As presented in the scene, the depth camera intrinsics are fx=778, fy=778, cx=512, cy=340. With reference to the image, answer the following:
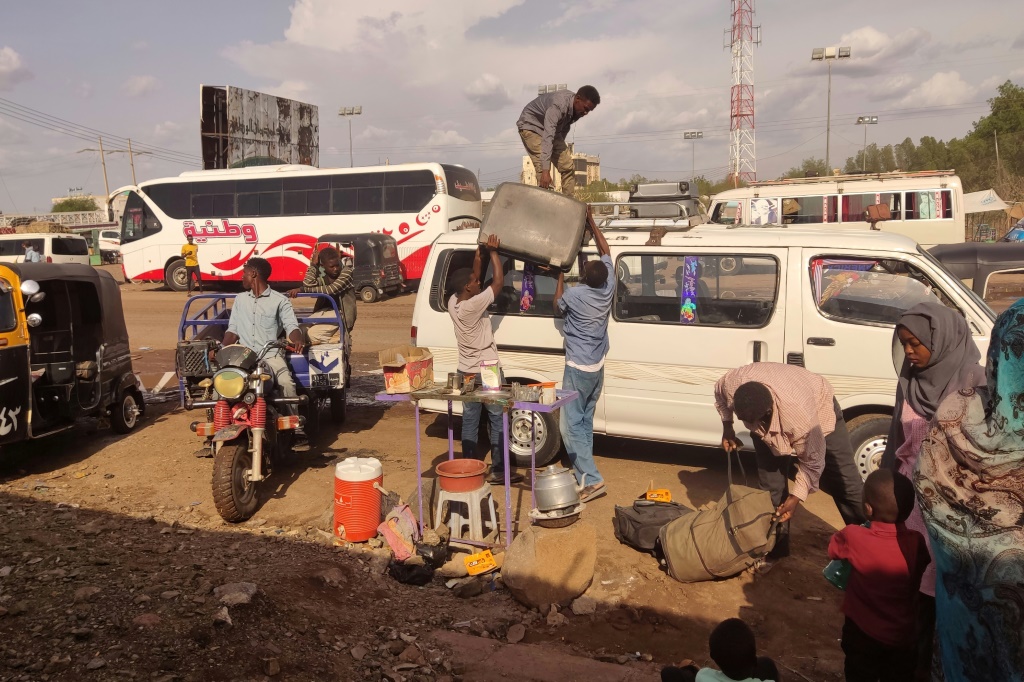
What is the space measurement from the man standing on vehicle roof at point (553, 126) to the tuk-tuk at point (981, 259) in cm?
561

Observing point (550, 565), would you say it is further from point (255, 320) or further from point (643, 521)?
point (255, 320)

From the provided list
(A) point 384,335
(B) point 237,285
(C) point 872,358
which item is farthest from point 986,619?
(B) point 237,285

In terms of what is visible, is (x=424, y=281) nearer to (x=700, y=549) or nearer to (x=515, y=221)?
(x=515, y=221)

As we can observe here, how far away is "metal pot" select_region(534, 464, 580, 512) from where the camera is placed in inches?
202

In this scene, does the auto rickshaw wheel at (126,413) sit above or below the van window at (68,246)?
below

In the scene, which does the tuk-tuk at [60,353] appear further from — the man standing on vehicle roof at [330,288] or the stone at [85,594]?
the stone at [85,594]

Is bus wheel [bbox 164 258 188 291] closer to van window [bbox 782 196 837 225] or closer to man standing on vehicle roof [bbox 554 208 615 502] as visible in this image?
van window [bbox 782 196 837 225]

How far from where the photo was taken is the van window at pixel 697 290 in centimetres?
629

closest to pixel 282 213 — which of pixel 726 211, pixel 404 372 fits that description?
pixel 726 211

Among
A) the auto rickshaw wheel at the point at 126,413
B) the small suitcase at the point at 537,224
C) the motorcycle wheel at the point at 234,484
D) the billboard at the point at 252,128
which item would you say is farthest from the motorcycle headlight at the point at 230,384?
the billboard at the point at 252,128

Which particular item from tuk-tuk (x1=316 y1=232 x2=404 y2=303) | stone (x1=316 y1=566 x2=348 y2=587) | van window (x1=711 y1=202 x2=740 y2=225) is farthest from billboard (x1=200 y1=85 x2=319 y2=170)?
stone (x1=316 y1=566 x2=348 y2=587)

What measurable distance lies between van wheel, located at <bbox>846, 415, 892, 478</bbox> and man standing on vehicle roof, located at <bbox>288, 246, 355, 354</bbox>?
4876 mm

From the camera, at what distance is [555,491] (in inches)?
203

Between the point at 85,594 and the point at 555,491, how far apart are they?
9.16 feet
